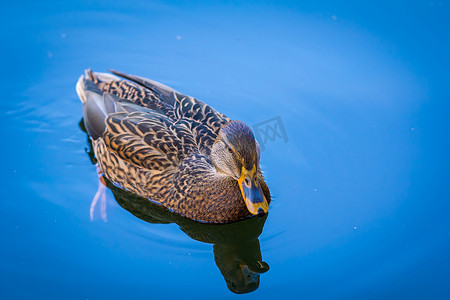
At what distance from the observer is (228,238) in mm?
5582

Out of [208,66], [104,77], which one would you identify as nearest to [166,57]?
[208,66]

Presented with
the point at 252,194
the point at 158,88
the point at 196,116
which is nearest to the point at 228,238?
the point at 252,194

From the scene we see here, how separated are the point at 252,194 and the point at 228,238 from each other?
2.48ft

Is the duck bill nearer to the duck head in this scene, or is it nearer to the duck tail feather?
the duck head

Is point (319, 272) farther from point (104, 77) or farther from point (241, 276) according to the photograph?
point (104, 77)

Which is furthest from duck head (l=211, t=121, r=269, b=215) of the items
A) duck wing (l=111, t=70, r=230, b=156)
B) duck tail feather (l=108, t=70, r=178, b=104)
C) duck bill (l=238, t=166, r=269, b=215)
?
duck tail feather (l=108, t=70, r=178, b=104)

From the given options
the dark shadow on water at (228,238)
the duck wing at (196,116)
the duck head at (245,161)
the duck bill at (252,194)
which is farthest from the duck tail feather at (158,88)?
the duck bill at (252,194)

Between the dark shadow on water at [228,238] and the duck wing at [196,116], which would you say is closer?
the dark shadow on water at [228,238]

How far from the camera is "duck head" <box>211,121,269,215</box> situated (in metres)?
4.98

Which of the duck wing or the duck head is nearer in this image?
the duck head

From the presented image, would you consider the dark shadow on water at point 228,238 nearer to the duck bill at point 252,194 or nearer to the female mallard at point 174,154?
the female mallard at point 174,154

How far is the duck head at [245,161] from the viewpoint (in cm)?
498

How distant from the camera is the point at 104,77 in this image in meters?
6.84

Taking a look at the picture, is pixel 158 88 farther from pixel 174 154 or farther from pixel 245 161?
pixel 245 161
